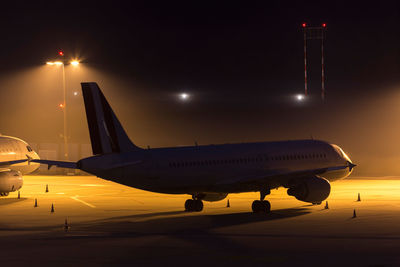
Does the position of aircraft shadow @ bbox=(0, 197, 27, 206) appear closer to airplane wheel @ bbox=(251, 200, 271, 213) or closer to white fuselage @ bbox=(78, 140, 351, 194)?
white fuselage @ bbox=(78, 140, 351, 194)

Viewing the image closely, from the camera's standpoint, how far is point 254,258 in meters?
25.3

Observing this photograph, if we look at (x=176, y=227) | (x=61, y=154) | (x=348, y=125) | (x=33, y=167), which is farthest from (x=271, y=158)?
(x=61, y=154)

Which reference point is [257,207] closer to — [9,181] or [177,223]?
[177,223]

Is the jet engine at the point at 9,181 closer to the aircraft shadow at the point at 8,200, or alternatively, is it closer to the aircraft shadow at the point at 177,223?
the aircraft shadow at the point at 8,200

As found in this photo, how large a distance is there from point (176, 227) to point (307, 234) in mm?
6804

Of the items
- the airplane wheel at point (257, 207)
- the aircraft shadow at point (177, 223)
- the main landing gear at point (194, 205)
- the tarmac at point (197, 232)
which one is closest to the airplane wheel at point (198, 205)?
the main landing gear at point (194, 205)

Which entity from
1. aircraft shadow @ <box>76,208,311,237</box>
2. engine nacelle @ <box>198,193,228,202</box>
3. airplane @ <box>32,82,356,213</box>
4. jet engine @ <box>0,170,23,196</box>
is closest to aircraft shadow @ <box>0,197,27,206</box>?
jet engine @ <box>0,170,23,196</box>

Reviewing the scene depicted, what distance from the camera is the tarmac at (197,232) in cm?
2534

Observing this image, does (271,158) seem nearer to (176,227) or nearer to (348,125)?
(176,227)

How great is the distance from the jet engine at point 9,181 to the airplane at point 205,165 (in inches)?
441

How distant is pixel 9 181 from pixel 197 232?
79.2 ft

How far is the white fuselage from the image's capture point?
126ft

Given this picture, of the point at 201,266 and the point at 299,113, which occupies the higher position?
the point at 299,113

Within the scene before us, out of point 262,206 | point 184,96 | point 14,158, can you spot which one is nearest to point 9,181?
point 14,158
